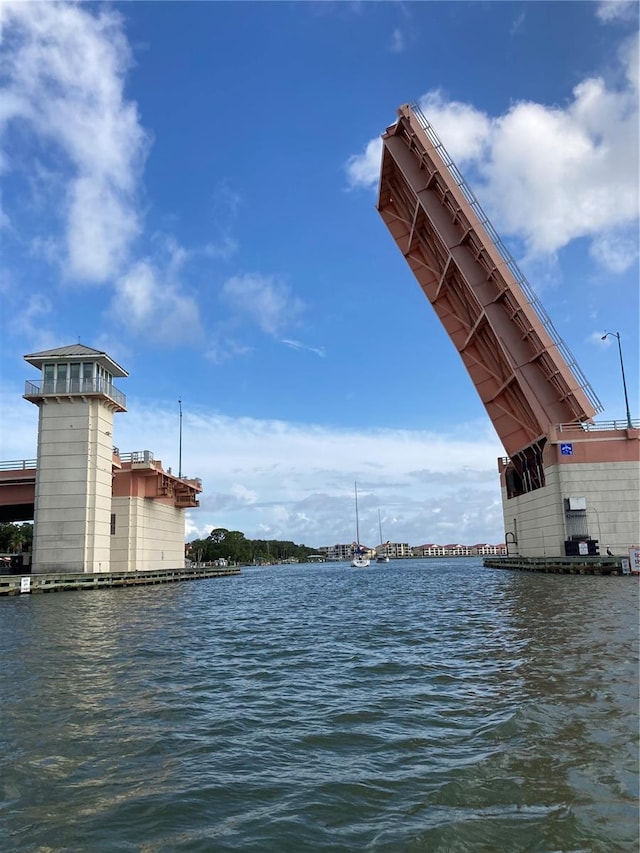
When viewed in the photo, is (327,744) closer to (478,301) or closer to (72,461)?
(478,301)

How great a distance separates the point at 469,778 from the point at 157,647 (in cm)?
674

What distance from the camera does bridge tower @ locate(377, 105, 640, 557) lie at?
2380 centimetres

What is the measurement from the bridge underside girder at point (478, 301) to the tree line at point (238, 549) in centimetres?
5998

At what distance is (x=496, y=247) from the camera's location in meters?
24.1

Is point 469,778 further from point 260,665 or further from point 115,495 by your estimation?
point 115,495

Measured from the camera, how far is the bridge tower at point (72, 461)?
25203 millimetres

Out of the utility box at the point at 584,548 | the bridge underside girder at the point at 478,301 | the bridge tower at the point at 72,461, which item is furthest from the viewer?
the bridge tower at the point at 72,461

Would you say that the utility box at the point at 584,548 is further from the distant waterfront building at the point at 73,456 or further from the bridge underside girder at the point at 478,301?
the distant waterfront building at the point at 73,456

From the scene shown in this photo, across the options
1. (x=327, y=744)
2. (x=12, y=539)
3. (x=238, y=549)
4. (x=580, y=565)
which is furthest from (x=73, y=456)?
(x=238, y=549)

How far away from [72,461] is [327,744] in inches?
913

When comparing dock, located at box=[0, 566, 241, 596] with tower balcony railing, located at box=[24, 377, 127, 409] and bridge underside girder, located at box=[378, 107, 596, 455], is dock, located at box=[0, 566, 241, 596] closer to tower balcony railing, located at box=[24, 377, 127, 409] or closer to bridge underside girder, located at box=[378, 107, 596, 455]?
tower balcony railing, located at box=[24, 377, 127, 409]

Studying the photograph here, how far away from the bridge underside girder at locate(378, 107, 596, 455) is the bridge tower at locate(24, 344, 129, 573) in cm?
1488

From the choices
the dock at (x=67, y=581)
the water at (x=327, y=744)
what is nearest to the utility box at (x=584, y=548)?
the water at (x=327, y=744)

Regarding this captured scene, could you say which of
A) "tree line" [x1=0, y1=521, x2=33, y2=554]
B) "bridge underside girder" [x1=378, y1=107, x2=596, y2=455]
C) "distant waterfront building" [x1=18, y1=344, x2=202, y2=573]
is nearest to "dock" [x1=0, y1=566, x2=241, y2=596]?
"distant waterfront building" [x1=18, y1=344, x2=202, y2=573]
